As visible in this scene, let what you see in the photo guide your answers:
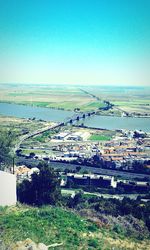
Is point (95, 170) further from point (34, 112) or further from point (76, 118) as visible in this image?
point (34, 112)

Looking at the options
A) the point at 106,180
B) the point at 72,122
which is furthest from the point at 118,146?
the point at 72,122

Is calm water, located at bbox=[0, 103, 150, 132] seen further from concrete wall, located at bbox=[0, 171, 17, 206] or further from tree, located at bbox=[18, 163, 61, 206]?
concrete wall, located at bbox=[0, 171, 17, 206]

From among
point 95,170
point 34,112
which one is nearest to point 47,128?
point 34,112

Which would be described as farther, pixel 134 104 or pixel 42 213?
pixel 134 104

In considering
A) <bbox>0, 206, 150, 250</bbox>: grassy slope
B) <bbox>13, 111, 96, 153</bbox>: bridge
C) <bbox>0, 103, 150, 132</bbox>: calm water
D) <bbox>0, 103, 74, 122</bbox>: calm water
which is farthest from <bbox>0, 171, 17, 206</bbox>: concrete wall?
<bbox>0, 103, 74, 122</bbox>: calm water

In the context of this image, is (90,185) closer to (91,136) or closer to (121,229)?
(121,229)

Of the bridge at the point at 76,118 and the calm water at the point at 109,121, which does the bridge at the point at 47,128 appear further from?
the calm water at the point at 109,121
